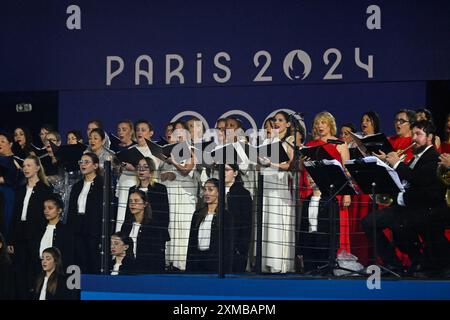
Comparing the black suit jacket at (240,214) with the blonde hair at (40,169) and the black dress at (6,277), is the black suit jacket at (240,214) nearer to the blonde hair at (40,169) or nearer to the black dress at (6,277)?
the blonde hair at (40,169)

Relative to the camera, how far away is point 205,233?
9.66m

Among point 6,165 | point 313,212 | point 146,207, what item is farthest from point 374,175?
point 6,165

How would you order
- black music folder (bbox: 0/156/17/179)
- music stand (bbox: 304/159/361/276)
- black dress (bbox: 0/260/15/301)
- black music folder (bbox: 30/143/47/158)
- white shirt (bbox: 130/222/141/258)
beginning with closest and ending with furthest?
1. music stand (bbox: 304/159/361/276)
2. white shirt (bbox: 130/222/141/258)
3. black dress (bbox: 0/260/15/301)
4. black music folder (bbox: 0/156/17/179)
5. black music folder (bbox: 30/143/47/158)

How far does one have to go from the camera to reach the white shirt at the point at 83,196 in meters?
10.9

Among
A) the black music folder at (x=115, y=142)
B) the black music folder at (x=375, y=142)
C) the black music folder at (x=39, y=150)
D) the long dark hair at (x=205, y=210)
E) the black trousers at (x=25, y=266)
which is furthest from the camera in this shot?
the black music folder at (x=39, y=150)

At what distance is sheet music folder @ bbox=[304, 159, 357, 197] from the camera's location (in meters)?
8.50

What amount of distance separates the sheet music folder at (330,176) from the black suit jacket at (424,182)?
46 centimetres

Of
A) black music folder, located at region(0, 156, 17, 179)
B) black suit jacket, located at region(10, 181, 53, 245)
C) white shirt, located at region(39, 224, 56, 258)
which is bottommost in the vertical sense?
white shirt, located at region(39, 224, 56, 258)

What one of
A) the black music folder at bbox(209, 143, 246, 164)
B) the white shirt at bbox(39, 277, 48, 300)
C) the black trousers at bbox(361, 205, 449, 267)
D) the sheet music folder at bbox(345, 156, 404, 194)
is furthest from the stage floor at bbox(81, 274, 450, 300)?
the white shirt at bbox(39, 277, 48, 300)

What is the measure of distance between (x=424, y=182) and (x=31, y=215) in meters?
4.27

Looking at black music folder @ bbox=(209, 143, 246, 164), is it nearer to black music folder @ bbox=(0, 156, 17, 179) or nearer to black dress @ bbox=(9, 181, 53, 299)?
black dress @ bbox=(9, 181, 53, 299)

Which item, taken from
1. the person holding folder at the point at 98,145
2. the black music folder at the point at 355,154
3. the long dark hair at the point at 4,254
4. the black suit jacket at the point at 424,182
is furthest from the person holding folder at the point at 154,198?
the black suit jacket at the point at 424,182

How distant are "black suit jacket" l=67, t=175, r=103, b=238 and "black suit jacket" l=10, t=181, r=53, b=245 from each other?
31 centimetres
